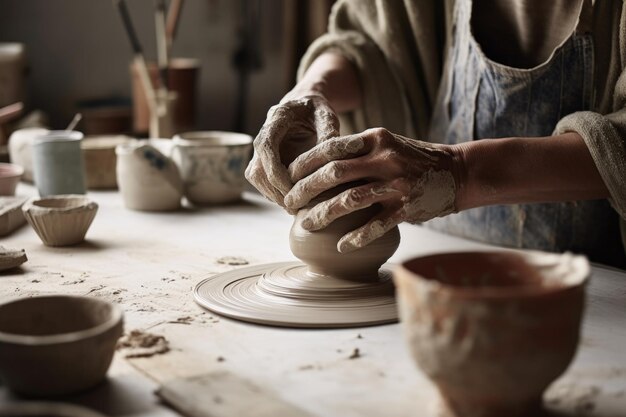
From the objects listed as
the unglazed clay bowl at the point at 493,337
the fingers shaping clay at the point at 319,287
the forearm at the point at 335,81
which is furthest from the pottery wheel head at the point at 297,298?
the forearm at the point at 335,81

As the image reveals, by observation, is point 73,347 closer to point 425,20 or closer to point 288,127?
point 288,127

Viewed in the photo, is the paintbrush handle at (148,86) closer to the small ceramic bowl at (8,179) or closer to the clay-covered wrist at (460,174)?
the small ceramic bowl at (8,179)

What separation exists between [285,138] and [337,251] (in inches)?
14.2

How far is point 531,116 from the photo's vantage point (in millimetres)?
2316

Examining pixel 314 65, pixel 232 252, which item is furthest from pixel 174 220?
pixel 314 65

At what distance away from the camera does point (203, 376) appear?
1396 mm

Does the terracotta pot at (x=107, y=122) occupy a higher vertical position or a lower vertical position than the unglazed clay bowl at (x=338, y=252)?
lower

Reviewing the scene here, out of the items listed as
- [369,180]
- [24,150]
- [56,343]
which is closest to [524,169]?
[369,180]

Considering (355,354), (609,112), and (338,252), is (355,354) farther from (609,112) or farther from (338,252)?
(609,112)

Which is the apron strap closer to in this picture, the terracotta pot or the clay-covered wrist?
the clay-covered wrist

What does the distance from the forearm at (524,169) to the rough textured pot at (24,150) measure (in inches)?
67.6

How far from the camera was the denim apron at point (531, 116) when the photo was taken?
2.23 meters

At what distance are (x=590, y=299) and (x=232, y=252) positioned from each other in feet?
2.95

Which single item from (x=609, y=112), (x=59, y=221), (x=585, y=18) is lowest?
(x=59, y=221)
